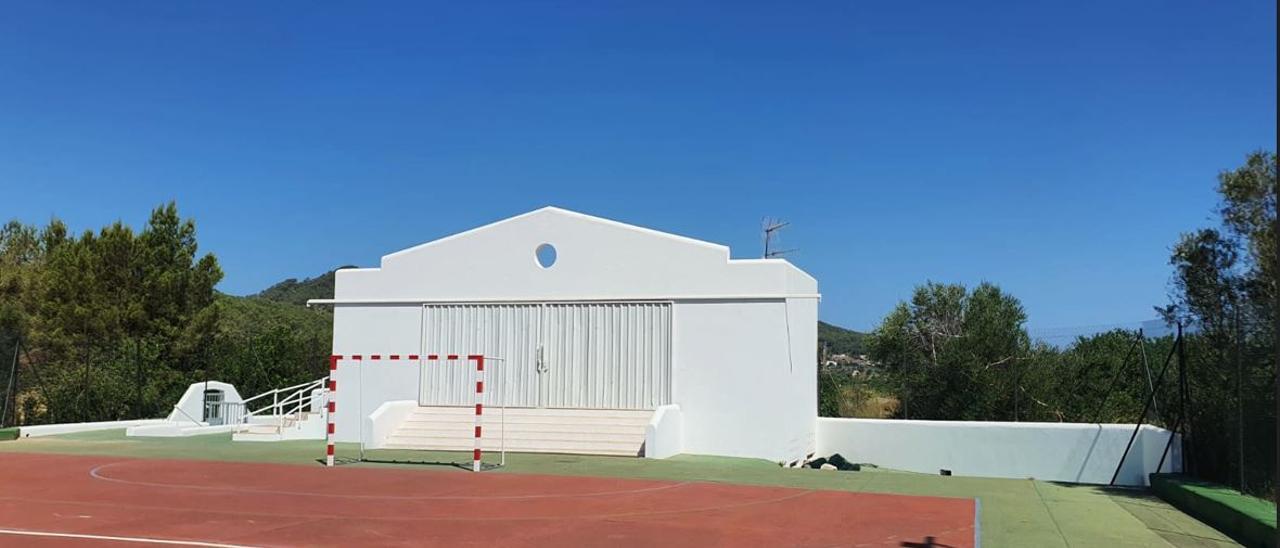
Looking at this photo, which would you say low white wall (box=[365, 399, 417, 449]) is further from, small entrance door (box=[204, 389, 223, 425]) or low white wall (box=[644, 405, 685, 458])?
small entrance door (box=[204, 389, 223, 425])

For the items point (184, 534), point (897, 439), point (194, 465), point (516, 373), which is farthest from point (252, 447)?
point (897, 439)

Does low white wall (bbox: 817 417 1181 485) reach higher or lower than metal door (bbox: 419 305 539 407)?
lower

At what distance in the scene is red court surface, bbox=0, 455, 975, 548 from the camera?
10.4 meters

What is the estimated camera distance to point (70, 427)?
26.4 metres

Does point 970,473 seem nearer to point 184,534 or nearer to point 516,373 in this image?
point 516,373

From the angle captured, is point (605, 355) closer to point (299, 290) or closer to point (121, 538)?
point (121, 538)

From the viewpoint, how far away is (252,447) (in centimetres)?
2245

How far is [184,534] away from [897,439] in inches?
658

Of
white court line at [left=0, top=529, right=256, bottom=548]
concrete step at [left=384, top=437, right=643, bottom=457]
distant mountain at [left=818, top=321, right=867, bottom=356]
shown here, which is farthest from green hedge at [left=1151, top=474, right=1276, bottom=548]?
distant mountain at [left=818, top=321, right=867, bottom=356]

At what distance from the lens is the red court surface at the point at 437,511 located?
10406 millimetres

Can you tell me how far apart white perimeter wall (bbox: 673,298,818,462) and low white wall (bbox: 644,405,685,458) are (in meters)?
0.33

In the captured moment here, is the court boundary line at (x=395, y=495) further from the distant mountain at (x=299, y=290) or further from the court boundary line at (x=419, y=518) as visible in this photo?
the distant mountain at (x=299, y=290)

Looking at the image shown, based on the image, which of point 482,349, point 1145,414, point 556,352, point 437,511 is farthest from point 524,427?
point 1145,414

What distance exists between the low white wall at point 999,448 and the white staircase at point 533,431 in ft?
17.7
